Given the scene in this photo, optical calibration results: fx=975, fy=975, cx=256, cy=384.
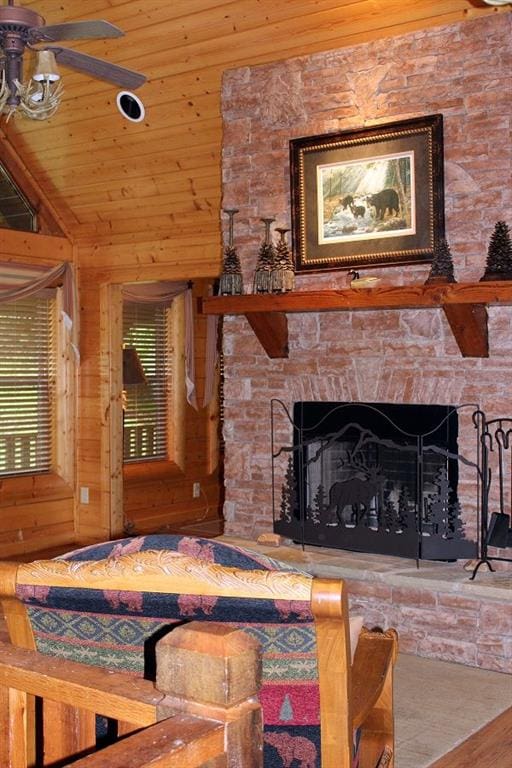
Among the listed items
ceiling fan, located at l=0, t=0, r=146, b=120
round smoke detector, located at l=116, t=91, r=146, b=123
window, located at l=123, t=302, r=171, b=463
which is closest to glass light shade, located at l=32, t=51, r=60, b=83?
ceiling fan, located at l=0, t=0, r=146, b=120

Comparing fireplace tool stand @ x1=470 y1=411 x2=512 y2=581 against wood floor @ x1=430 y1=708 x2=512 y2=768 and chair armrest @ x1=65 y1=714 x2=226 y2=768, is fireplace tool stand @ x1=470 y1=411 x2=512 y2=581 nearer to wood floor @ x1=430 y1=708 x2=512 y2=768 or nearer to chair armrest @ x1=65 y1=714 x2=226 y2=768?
wood floor @ x1=430 y1=708 x2=512 y2=768

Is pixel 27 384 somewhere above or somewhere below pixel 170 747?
above

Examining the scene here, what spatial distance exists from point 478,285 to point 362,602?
1.67 metres

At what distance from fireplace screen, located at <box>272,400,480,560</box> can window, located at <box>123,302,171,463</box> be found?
3174mm

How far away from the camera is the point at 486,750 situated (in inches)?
141

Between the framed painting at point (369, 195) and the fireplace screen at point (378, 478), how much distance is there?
811 millimetres

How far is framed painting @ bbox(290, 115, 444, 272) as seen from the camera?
4.90 meters

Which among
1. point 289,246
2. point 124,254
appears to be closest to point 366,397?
point 289,246

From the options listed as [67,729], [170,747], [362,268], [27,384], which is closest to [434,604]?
[362,268]

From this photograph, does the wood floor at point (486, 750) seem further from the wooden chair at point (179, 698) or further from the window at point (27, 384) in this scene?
the window at point (27, 384)

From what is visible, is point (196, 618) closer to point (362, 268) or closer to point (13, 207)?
point (362, 268)

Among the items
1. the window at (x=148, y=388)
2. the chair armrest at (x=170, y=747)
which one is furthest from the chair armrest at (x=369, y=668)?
the window at (x=148, y=388)

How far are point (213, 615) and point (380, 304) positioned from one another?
3024mm

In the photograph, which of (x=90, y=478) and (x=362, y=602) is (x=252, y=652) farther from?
(x=90, y=478)
